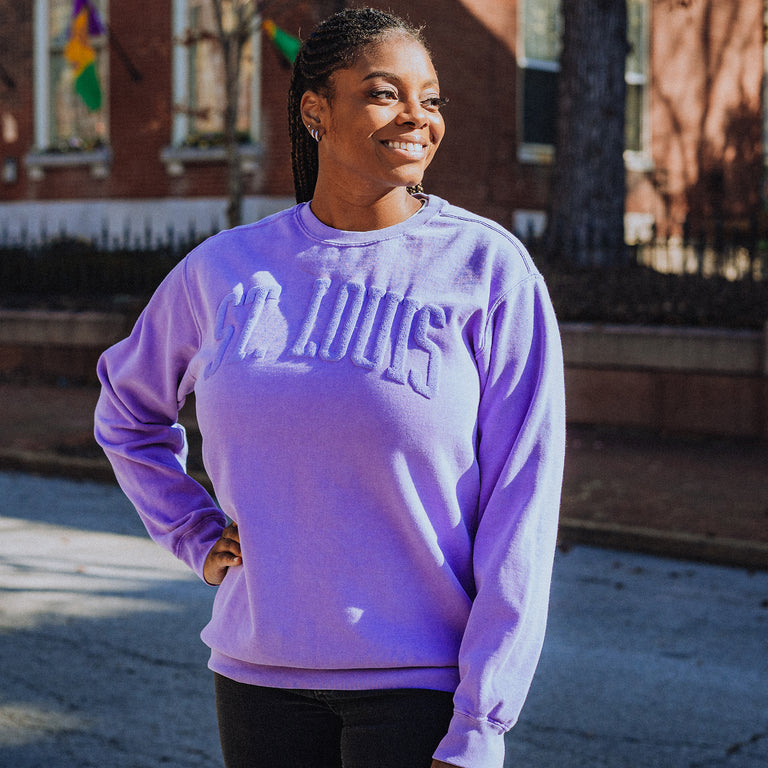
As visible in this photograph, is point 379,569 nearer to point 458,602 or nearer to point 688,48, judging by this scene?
point 458,602

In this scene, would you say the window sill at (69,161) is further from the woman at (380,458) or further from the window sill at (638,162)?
the woman at (380,458)

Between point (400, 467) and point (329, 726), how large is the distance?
48 centimetres

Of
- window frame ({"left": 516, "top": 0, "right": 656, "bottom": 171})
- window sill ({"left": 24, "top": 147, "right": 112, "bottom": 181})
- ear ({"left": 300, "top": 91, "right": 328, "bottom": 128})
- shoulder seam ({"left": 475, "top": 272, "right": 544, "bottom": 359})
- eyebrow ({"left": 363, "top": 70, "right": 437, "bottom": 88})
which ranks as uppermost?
window frame ({"left": 516, "top": 0, "right": 656, "bottom": 171})

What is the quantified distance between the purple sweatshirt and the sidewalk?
5546 millimetres

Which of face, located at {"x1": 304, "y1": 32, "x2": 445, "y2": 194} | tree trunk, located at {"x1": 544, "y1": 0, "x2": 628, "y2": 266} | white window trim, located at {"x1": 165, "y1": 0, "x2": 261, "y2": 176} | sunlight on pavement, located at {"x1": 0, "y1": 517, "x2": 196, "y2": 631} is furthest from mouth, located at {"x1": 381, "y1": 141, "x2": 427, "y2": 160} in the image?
white window trim, located at {"x1": 165, "y1": 0, "x2": 261, "y2": 176}

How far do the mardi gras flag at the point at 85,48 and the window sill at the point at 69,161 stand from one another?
1617 mm

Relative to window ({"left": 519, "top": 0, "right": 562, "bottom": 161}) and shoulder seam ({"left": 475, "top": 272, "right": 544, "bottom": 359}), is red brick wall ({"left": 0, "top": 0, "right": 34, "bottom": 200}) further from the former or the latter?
shoulder seam ({"left": 475, "top": 272, "right": 544, "bottom": 359})

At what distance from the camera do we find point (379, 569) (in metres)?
1.87

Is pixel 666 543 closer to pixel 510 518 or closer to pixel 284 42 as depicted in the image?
pixel 510 518

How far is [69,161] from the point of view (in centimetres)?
1783

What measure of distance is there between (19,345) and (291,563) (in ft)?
44.4

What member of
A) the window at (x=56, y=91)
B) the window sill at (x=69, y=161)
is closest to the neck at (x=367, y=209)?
the window sill at (x=69, y=161)

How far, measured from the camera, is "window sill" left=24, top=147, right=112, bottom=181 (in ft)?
57.3

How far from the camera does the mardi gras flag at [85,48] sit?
1547 cm
